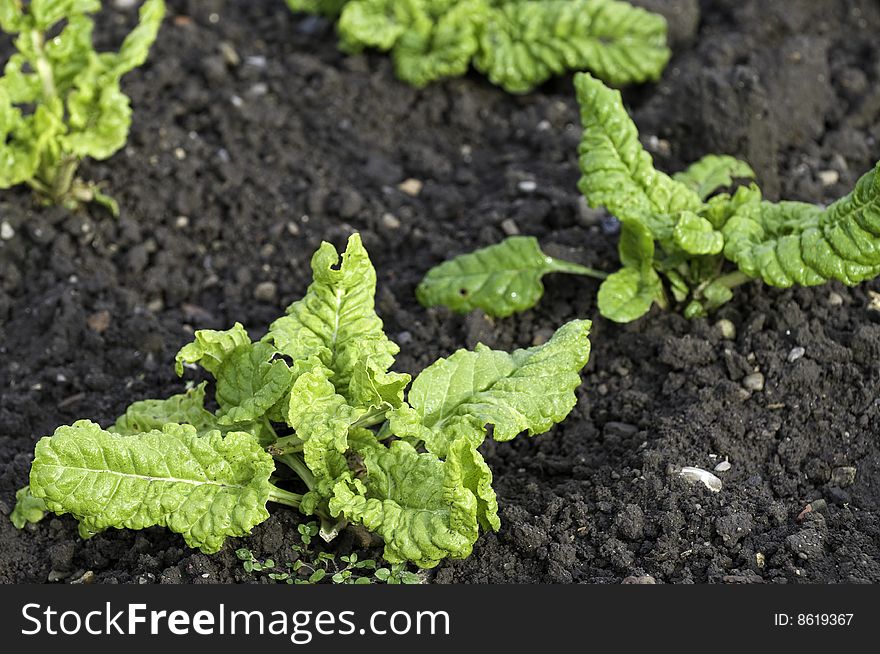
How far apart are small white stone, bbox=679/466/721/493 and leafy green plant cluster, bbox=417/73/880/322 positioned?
647 millimetres

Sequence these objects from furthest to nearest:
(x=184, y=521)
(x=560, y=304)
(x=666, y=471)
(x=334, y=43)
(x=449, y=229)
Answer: (x=334, y=43)
(x=449, y=229)
(x=560, y=304)
(x=666, y=471)
(x=184, y=521)

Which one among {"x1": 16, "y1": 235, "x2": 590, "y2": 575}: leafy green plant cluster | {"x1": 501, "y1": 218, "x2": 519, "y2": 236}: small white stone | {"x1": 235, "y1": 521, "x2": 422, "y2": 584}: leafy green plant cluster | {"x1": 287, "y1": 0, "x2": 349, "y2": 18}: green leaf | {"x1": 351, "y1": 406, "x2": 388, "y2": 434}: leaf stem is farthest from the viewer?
{"x1": 287, "y1": 0, "x2": 349, "y2": 18}: green leaf

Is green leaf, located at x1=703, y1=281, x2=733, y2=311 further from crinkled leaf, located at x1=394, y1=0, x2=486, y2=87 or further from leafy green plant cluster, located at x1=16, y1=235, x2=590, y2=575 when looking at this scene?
→ crinkled leaf, located at x1=394, y1=0, x2=486, y2=87

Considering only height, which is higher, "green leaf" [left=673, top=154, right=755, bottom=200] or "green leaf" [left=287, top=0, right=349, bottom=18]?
"green leaf" [left=673, top=154, right=755, bottom=200]

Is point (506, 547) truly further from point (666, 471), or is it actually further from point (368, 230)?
point (368, 230)

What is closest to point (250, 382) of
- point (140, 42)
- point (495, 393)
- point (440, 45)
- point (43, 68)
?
point (495, 393)

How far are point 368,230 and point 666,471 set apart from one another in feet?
6.08

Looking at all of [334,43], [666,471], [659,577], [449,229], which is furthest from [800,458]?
[334,43]

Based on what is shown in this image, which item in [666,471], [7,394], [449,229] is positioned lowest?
[7,394]

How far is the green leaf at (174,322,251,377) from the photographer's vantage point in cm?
360

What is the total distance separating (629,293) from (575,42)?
185 centimetres

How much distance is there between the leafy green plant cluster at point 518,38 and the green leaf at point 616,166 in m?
1.44

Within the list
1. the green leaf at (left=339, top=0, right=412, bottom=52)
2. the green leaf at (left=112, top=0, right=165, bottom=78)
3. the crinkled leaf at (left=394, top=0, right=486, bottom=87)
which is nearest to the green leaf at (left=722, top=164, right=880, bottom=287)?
the crinkled leaf at (left=394, top=0, right=486, bottom=87)

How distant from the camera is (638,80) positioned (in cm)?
565
